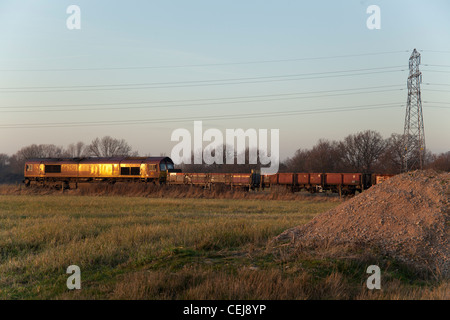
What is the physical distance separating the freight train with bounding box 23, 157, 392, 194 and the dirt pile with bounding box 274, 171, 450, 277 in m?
28.7

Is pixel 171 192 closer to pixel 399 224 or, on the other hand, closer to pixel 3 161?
pixel 399 224

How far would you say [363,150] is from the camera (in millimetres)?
83688

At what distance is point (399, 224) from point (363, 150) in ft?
253

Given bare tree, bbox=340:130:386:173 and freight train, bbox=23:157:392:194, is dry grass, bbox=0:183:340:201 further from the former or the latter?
bare tree, bbox=340:130:386:173

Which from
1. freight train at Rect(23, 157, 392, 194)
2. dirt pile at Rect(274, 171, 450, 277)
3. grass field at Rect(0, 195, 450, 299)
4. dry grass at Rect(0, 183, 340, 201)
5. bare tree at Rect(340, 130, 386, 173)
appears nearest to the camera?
grass field at Rect(0, 195, 450, 299)

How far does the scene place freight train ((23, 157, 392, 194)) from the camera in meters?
42.2

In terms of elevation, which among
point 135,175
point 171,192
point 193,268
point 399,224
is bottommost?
point 171,192

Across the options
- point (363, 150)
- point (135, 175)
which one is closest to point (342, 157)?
point (363, 150)

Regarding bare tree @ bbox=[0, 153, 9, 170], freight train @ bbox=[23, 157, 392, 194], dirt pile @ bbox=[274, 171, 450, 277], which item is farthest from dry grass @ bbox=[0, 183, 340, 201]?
bare tree @ bbox=[0, 153, 9, 170]

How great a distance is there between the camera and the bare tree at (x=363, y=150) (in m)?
81.9

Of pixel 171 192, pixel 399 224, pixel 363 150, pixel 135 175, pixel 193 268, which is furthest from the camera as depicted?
pixel 363 150
